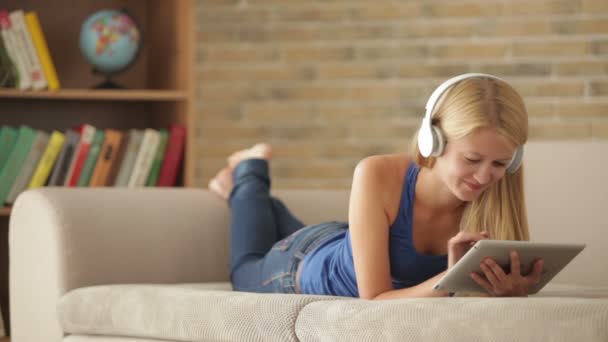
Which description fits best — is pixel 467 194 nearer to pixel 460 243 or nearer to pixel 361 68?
pixel 460 243

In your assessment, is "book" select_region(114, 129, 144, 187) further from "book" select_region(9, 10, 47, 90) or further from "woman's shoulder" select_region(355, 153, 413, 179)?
"woman's shoulder" select_region(355, 153, 413, 179)

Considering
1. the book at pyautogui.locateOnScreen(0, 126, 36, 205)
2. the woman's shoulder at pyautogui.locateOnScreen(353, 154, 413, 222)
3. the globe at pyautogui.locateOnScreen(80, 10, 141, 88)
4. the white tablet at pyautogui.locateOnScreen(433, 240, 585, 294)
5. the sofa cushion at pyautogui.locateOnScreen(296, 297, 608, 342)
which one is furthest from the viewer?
the globe at pyautogui.locateOnScreen(80, 10, 141, 88)

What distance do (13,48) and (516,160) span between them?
5.58ft

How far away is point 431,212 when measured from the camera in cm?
183

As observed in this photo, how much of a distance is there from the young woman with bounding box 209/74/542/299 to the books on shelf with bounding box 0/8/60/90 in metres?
1.06

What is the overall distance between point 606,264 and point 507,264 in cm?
79

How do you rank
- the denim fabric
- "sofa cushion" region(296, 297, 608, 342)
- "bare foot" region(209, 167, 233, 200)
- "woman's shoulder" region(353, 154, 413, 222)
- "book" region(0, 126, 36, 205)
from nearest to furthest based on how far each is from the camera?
"sofa cushion" region(296, 297, 608, 342)
"woman's shoulder" region(353, 154, 413, 222)
the denim fabric
"bare foot" region(209, 167, 233, 200)
"book" region(0, 126, 36, 205)

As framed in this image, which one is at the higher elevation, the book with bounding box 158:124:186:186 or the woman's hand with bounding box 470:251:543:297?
the woman's hand with bounding box 470:251:543:297

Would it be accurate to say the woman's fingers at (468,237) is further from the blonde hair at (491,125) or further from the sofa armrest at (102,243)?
the sofa armrest at (102,243)

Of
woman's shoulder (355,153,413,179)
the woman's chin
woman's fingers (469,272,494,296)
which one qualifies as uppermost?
woman's shoulder (355,153,413,179)

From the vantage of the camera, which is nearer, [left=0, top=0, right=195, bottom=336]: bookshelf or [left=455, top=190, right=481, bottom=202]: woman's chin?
[left=455, top=190, right=481, bottom=202]: woman's chin

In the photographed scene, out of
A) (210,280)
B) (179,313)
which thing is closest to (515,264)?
(179,313)

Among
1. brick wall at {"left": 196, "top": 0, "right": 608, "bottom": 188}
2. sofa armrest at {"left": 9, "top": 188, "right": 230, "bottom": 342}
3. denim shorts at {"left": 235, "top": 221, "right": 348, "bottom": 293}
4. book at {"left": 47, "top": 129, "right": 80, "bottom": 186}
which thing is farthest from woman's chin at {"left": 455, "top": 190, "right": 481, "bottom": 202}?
brick wall at {"left": 196, "top": 0, "right": 608, "bottom": 188}

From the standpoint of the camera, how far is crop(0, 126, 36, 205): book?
281 centimetres
